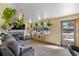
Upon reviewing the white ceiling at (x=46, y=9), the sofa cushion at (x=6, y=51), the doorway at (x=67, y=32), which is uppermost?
the white ceiling at (x=46, y=9)

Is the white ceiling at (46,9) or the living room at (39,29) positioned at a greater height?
the white ceiling at (46,9)

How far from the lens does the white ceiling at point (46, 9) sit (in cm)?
294

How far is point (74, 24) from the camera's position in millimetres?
2947

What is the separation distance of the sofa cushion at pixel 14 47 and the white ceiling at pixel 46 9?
1.56 feet

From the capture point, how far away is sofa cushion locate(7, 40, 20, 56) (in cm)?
292

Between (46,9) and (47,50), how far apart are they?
0.70 metres

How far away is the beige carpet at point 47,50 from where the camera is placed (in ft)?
9.76

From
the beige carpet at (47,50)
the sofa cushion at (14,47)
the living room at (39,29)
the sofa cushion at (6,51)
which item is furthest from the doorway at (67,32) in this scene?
the sofa cushion at (6,51)

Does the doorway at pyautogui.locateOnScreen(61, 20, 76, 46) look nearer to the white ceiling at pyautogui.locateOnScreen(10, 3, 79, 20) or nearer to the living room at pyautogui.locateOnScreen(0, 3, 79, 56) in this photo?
the living room at pyautogui.locateOnScreen(0, 3, 79, 56)

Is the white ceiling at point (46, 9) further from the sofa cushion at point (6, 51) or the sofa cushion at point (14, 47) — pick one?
the sofa cushion at point (6, 51)

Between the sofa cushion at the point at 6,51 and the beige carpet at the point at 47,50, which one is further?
the beige carpet at the point at 47,50

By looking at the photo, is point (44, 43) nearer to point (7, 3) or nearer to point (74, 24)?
point (74, 24)

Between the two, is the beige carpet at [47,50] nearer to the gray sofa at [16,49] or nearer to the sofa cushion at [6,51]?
the gray sofa at [16,49]

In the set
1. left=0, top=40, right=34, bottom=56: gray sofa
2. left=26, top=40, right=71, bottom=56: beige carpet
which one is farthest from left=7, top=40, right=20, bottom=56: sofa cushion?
left=26, top=40, right=71, bottom=56: beige carpet
